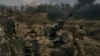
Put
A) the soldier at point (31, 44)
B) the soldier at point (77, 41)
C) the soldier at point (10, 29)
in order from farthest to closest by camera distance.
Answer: the soldier at point (77, 41), the soldier at point (10, 29), the soldier at point (31, 44)

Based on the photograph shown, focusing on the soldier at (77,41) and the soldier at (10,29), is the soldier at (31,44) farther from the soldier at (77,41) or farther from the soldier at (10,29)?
the soldier at (77,41)

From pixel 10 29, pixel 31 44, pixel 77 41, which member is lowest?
pixel 77 41

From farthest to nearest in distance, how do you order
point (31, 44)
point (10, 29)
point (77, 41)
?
point (77, 41)
point (10, 29)
point (31, 44)

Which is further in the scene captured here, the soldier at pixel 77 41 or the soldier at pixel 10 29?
the soldier at pixel 77 41

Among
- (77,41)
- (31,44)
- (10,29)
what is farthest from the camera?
(77,41)

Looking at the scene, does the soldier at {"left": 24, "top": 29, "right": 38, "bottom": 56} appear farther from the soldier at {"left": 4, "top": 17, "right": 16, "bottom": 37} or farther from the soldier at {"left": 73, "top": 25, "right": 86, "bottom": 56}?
the soldier at {"left": 73, "top": 25, "right": 86, "bottom": 56}

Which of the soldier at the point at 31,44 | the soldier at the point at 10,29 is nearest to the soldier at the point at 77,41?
the soldier at the point at 10,29

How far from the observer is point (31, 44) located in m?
8.38

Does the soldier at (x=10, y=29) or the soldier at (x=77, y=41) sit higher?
the soldier at (x=10, y=29)

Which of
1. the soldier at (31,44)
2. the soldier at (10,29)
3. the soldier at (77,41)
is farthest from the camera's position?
the soldier at (77,41)

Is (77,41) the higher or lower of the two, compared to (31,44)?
lower

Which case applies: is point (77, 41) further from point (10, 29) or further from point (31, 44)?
point (31, 44)

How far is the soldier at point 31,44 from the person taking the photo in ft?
26.3

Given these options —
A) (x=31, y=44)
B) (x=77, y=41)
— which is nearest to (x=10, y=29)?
(x=31, y=44)
